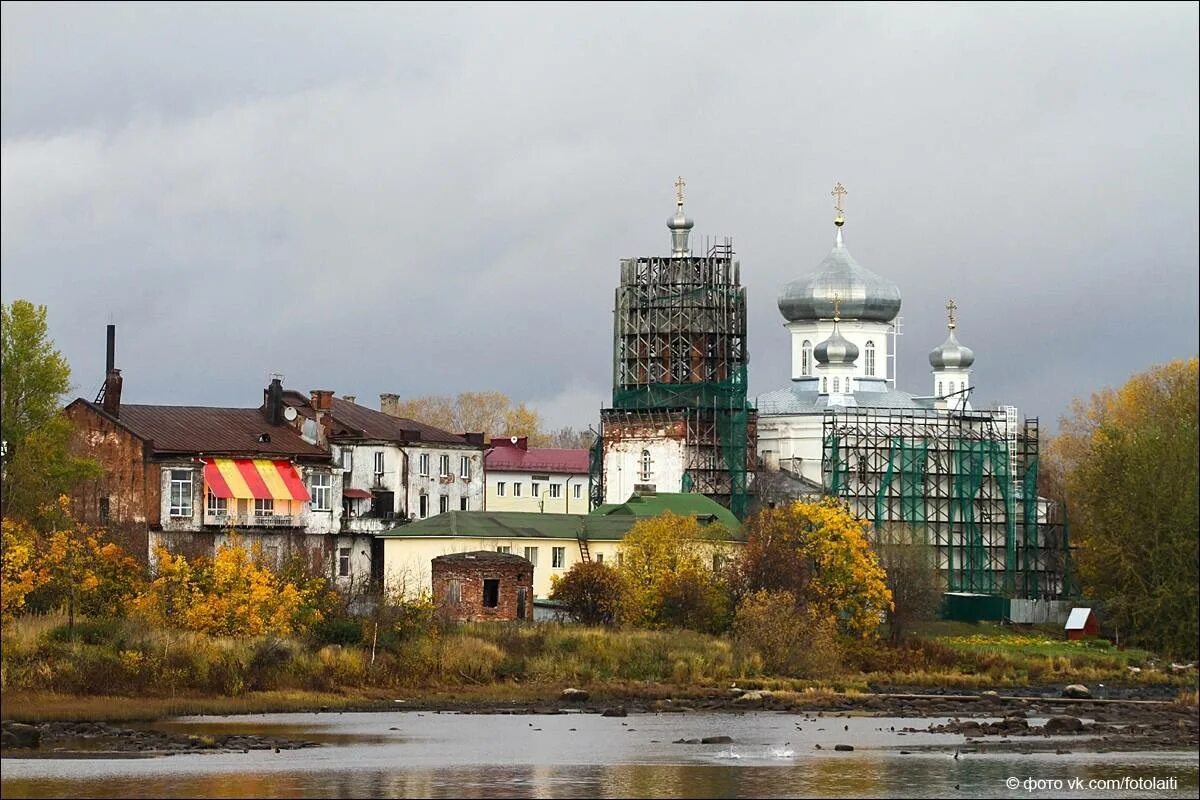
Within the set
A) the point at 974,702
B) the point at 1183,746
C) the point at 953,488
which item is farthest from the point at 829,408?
the point at 1183,746

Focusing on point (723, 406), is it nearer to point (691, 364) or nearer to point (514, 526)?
point (691, 364)

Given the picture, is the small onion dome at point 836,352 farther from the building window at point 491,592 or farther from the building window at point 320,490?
the building window at point 491,592

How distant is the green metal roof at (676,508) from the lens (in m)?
92.9

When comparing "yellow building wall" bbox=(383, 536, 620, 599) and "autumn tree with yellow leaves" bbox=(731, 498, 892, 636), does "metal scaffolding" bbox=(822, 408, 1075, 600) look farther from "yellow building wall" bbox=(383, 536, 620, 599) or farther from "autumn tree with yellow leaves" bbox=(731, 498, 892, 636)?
"autumn tree with yellow leaves" bbox=(731, 498, 892, 636)

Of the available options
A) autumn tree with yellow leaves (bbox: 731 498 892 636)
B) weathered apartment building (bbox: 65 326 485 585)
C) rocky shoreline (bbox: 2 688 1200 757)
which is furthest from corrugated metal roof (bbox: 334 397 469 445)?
rocky shoreline (bbox: 2 688 1200 757)

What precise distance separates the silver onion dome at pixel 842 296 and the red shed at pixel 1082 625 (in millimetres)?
26928

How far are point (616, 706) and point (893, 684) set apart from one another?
33.9 feet

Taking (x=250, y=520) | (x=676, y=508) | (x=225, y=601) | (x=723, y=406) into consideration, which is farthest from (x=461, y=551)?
(x=723, y=406)

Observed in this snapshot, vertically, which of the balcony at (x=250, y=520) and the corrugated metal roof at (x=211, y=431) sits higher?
the corrugated metal roof at (x=211, y=431)

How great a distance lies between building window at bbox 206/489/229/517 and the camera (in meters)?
89.0

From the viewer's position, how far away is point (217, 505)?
89.2m

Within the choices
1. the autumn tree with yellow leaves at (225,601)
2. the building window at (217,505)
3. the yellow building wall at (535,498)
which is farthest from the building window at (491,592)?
the yellow building wall at (535,498)

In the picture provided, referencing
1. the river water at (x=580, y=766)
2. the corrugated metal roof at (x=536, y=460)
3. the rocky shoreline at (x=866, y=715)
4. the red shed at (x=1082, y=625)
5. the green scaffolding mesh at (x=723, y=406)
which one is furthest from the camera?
the corrugated metal roof at (x=536, y=460)

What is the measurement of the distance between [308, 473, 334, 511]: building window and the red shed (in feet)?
82.6
